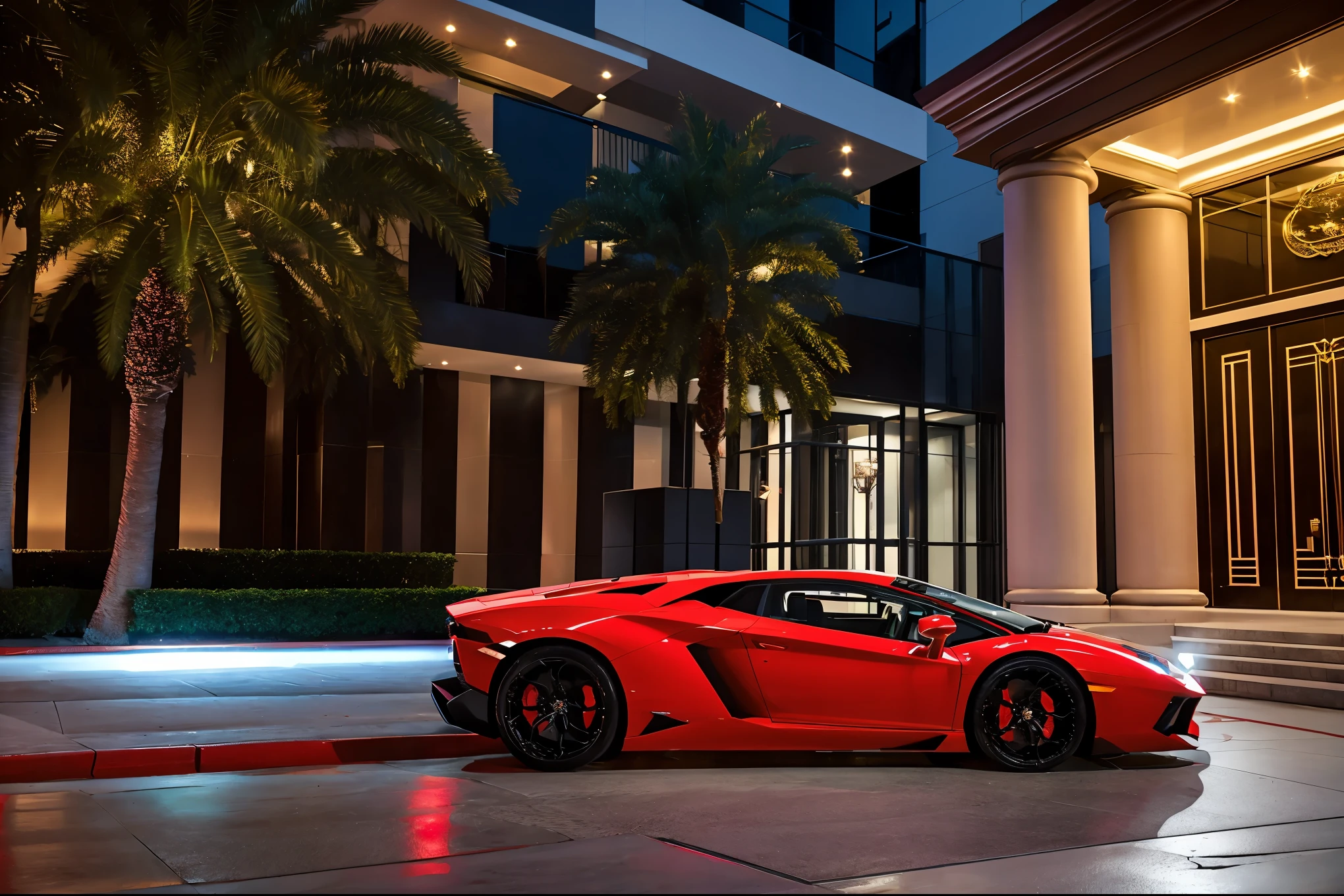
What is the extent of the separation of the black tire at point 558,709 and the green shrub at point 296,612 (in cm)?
1235

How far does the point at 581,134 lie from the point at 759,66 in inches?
252

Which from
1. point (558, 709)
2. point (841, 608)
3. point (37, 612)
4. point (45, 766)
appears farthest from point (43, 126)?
point (841, 608)

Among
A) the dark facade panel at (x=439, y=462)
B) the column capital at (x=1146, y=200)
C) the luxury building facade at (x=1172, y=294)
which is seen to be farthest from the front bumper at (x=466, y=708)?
the dark facade panel at (x=439, y=462)

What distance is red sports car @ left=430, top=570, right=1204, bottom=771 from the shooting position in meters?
7.52

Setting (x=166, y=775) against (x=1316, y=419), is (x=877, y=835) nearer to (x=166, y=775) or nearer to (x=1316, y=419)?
(x=166, y=775)

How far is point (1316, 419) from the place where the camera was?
15922 millimetres

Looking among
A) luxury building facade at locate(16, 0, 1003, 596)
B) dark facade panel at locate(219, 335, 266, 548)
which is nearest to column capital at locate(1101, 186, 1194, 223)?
luxury building facade at locate(16, 0, 1003, 596)

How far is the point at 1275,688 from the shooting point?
12.2 metres

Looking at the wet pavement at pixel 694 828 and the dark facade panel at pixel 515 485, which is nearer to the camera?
the wet pavement at pixel 694 828

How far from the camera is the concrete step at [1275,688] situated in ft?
38.0

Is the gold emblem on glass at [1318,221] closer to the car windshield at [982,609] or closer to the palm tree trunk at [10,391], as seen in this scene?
the car windshield at [982,609]

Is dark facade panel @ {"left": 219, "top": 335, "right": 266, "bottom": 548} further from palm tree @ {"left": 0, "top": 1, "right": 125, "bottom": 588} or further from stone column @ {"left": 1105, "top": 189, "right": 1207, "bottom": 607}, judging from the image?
stone column @ {"left": 1105, "top": 189, "right": 1207, "bottom": 607}

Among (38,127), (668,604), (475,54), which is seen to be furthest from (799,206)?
(668,604)

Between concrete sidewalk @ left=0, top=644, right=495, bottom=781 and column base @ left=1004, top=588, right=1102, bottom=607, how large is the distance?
704 cm
